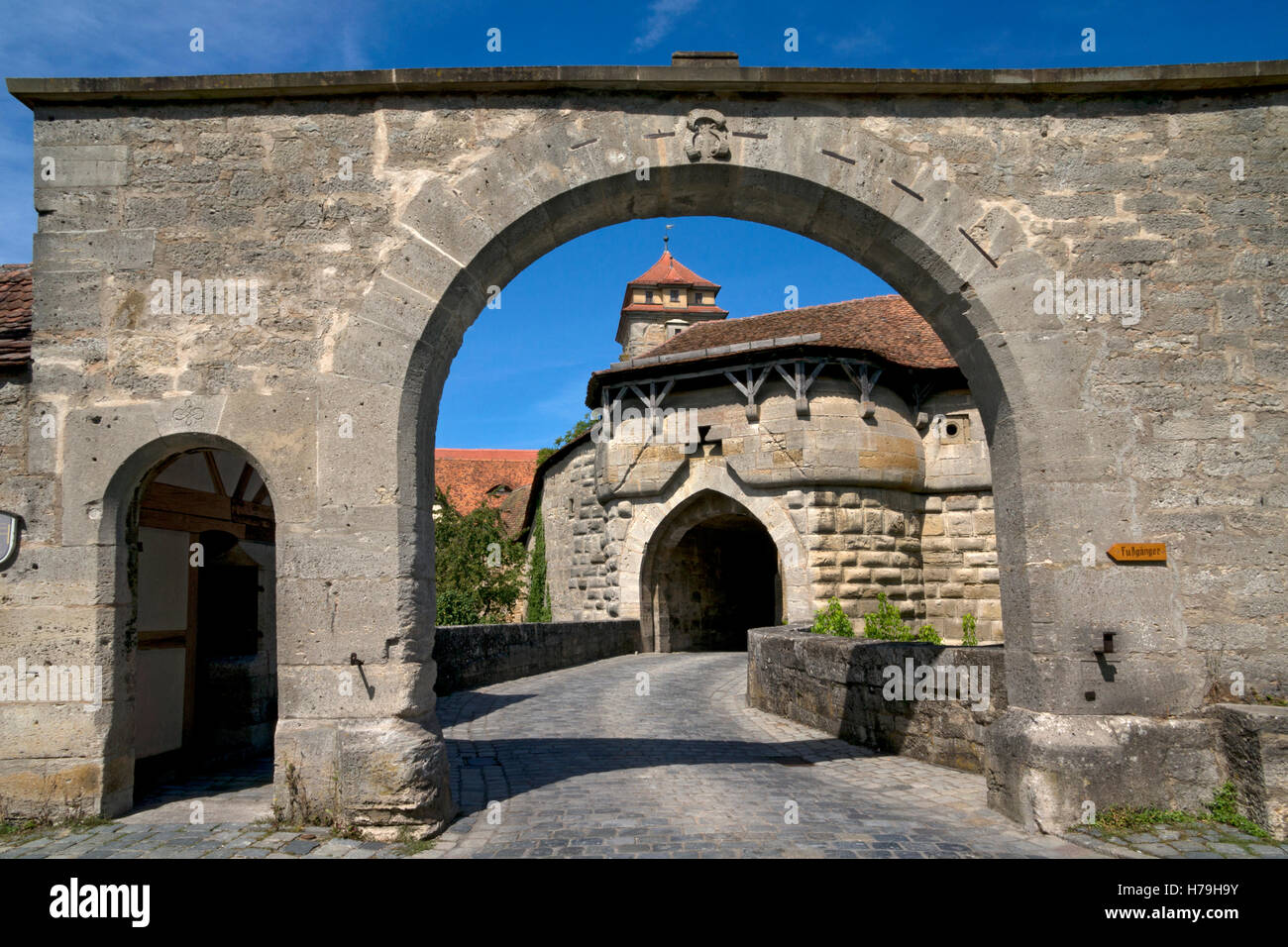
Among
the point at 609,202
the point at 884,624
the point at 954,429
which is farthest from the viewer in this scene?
the point at 954,429

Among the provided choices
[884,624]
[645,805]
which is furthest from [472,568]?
[645,805]

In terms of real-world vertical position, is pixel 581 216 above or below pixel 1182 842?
above

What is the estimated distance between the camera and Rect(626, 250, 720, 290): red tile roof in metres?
33.7

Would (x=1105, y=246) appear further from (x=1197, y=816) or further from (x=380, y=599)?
(x=380, y=599)

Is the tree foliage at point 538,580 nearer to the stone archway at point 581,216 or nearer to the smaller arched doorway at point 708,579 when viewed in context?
the smaller arched doorway at point 708,579

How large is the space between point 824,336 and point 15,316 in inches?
456

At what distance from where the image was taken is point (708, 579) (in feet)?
58.4

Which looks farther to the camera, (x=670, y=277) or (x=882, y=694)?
(x=670, y=277)

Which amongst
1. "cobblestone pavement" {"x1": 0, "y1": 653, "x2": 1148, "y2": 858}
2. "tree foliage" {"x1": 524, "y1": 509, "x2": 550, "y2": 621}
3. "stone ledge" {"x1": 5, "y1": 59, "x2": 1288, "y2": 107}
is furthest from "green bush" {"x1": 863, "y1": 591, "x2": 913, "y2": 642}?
"tree foliage" {"x1": 524, "y1": 509, "x2": 550, "y2": 621}

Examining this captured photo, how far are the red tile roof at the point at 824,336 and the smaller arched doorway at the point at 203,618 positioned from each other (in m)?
8.70

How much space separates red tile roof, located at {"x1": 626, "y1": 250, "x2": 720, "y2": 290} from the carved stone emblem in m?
29.2

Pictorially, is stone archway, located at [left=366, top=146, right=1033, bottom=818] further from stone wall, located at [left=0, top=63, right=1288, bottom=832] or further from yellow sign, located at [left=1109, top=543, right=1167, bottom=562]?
yellow sign, located at [left=1109, top=543, right=1167, bottom=562]

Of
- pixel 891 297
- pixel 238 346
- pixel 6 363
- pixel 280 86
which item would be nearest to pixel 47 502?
pixel 6 363

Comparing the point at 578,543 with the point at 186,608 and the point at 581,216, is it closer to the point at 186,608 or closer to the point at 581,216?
the point at 186,608
